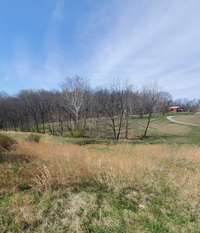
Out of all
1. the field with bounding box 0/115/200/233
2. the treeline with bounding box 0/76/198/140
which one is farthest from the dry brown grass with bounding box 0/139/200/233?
the treeline with bounding box 0/76/198/140

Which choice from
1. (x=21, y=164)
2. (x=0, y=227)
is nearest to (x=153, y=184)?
(x=0, y=227)

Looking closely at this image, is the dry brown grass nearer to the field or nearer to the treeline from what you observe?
the field

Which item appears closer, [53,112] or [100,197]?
[100,197]

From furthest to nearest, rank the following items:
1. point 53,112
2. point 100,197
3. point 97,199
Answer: point 53,112 → point 100,197 → point 97,199

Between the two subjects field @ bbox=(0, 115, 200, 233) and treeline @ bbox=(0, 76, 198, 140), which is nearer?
field @ bbox=(0, 115, 200, 233)

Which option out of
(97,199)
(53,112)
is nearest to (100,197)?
(97,199)

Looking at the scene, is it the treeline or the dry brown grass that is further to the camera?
the treeline

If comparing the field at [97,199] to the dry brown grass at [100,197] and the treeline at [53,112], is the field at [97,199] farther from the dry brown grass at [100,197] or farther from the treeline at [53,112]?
the treeline at [53,112]

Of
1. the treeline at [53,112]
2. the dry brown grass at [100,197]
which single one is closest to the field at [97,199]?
the dry brown grass at [100,197]

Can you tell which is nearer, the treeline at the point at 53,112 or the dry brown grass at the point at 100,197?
the dry brown grass at the point at 100,197

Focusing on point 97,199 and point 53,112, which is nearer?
point 97,199

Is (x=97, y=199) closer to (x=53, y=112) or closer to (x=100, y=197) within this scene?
(x=100, y=197)

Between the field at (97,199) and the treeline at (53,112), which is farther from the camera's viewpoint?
the treeline at (53,112)

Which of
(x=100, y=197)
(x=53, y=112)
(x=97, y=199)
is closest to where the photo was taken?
(x=97, y=199)
